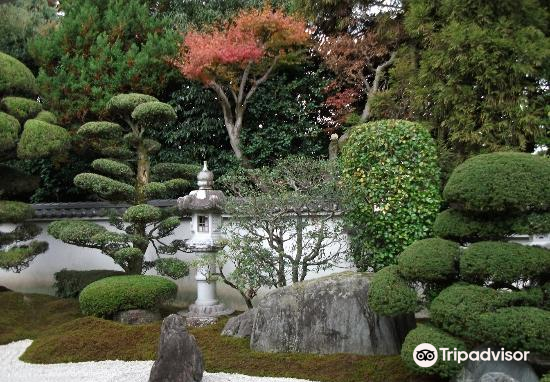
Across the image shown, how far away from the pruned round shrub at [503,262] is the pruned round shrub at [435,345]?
0.57 m

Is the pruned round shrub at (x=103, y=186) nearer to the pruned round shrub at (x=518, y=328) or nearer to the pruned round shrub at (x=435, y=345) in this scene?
the pruned round shrub at (x=435, y=345)

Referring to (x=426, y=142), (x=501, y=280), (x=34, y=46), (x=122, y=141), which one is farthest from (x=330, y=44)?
(x=501, y=280)

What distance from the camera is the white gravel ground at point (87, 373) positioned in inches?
200

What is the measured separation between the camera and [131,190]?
24.8ft

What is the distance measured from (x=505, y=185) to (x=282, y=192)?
122 inches

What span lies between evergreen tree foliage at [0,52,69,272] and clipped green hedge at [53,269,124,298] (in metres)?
0.70

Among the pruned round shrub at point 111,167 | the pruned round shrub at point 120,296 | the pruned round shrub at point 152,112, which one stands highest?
the pruned round shrub at point 152,112

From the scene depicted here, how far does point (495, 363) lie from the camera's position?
4.11 meters

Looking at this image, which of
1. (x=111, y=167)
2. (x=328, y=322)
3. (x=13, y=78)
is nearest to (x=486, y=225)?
(x=328, y=322)

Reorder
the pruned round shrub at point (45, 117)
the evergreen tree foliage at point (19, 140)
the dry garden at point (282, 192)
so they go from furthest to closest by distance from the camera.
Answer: the pruned round shrub at point (45, 117), the evergreen tree foliage at point (19, 140), the dry garden at point (282, 192)

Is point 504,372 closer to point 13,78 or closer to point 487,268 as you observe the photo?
point 487,268

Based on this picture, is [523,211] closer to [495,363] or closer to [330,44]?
[495,363]

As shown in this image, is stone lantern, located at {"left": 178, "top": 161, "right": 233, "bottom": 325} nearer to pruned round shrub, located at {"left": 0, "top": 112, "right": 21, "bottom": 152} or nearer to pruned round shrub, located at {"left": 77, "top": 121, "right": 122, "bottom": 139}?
pruned round shrub, located at {"left": 77, "top": 121, "right": 122, "bottom": 139}

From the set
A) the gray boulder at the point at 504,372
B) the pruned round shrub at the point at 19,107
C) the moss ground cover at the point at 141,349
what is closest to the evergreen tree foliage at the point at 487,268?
the gray boulder at the point at 504,372
